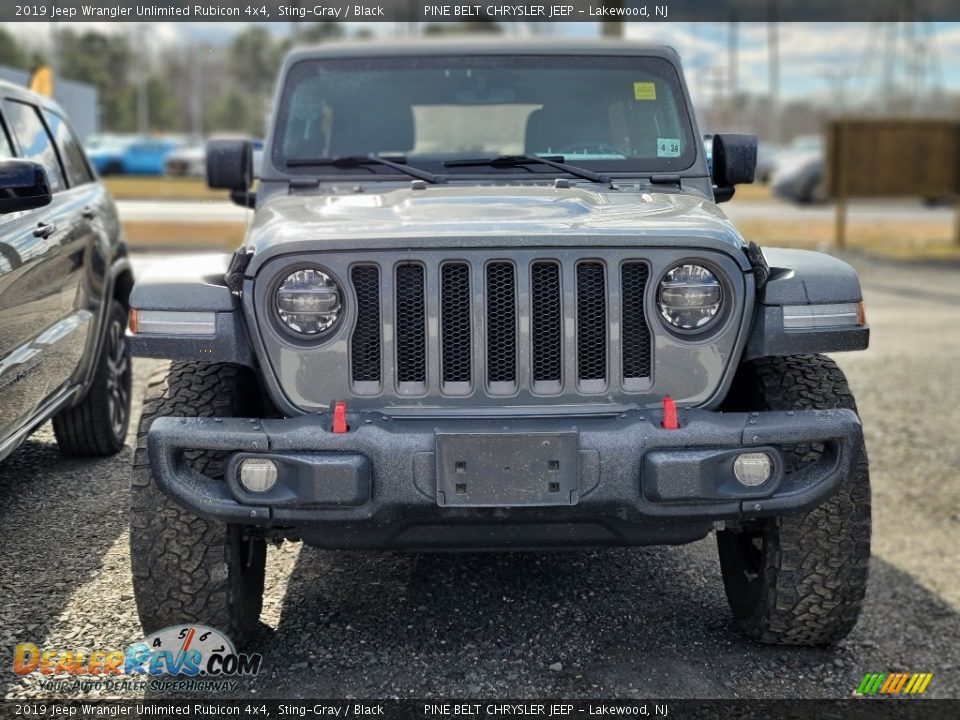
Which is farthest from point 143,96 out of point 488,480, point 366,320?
point 488,480

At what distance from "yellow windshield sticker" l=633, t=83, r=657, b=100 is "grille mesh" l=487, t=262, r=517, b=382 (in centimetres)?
175

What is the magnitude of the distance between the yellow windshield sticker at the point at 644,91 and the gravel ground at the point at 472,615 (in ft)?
6.46

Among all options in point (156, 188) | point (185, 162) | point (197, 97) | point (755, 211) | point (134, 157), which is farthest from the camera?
point (197, 97)

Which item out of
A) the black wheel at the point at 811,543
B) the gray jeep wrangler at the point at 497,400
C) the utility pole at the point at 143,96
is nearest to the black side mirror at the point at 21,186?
the gray jeep wrangler at the point at 497,400

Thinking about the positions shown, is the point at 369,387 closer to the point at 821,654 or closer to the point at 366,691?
the point at 366,691

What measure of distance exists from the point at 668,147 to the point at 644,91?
308mm

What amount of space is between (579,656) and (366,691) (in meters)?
0.76

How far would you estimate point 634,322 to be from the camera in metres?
3.46

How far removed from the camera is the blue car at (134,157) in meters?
34.3

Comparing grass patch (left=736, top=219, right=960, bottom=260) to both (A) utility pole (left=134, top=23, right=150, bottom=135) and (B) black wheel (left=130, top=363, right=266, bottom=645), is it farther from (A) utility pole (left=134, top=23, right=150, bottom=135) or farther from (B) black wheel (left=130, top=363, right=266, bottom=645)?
(A) utility pole (left=134, top=23, right=150, bottom=135)

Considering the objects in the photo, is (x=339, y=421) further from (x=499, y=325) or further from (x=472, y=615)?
(x=472, y=615)

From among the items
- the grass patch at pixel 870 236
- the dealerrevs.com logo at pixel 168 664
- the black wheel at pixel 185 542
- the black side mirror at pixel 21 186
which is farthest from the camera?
the grass patch at pixel 870 236

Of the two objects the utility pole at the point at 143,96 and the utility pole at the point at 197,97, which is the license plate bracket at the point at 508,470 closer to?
the utility pole at the point at 143,96

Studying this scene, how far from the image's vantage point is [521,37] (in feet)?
16.6
